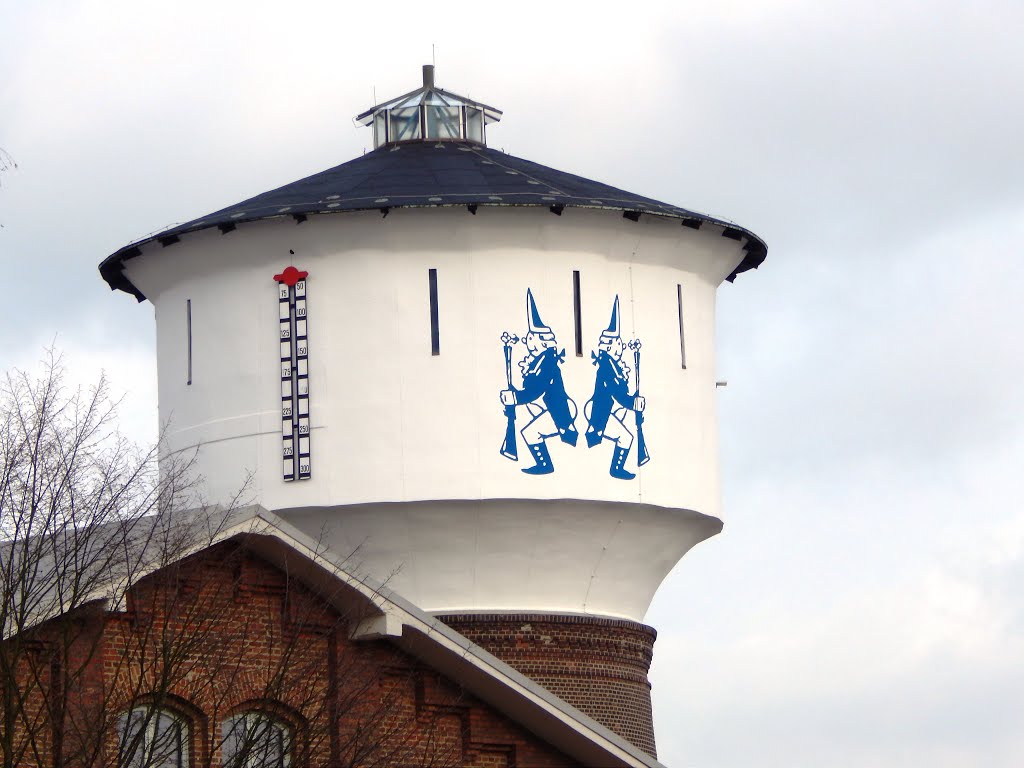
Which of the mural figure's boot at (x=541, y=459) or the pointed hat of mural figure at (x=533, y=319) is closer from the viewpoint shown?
the mural figure's boot at (x=541, y=459)

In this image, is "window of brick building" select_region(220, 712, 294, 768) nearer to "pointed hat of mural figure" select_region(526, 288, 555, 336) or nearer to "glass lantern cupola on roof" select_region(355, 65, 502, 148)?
"pointed hat of mural figure" select_region(526, 288, 555, 336)

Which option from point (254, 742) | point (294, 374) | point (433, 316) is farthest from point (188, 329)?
point (254, 742)

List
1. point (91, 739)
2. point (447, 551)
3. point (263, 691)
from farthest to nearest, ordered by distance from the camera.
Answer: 1. point (447, 551)
2. point (263, 691)
3. point (91, 739)

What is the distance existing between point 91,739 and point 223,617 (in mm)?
4035

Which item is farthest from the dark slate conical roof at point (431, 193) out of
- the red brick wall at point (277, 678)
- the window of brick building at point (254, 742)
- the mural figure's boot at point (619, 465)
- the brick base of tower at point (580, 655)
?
the window of brick building at point (254, 742)

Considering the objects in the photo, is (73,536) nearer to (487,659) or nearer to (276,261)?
(487,659)

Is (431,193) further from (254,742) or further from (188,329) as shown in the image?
(254,742)

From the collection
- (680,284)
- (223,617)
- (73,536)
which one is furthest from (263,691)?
(680,284)

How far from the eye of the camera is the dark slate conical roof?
29.2 m

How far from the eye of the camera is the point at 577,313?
96.9 ft

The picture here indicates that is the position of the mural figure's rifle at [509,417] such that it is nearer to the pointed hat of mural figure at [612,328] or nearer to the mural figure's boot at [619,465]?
the pointed hat of mural figure at [612,328]

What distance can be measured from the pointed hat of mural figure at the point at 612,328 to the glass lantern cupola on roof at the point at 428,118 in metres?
4.68

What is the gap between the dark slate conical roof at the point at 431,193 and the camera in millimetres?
29203

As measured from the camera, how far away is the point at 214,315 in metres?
29.9
